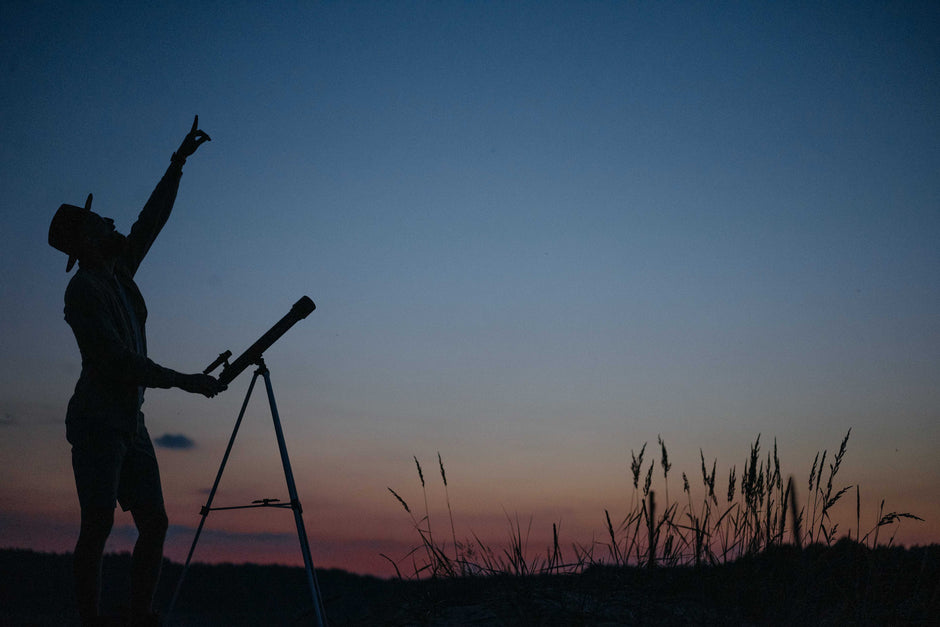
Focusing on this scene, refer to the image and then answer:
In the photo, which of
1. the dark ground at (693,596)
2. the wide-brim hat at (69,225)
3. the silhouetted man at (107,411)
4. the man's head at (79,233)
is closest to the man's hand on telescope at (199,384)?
the silhouetted man at (107,411)

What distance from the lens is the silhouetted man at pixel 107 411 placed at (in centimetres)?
342

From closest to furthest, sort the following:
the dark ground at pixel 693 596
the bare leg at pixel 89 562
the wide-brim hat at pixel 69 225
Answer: the bare leg at pixel 89 562 → the dark ground at pixel 693 596 → the wide-brim hat at pixel 69 225

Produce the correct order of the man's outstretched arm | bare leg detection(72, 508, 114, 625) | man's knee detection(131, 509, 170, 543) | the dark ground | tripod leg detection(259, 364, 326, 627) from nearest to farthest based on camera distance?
tripod leg detection(259, 364, 326, 627) → bare leg detection(72, 508, 114, 625) → the dark ground → man's knee detection(131, 509, 170, 543) → the man's outstretched arm

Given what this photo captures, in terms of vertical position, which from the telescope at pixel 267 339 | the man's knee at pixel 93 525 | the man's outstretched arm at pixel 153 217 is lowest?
the man's knee at pixel 93 525

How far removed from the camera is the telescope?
3826 mm

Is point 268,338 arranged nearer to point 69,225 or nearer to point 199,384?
point 199,384

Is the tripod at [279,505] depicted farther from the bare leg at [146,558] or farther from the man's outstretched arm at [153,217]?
the man's outstretched arm at [153,217]

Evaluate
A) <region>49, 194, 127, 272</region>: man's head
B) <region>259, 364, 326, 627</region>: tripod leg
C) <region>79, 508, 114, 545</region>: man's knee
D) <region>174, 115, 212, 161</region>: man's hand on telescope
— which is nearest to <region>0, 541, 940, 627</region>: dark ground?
<region>79, 508, 114, 545</region>: man's knee

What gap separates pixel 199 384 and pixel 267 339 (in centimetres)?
44

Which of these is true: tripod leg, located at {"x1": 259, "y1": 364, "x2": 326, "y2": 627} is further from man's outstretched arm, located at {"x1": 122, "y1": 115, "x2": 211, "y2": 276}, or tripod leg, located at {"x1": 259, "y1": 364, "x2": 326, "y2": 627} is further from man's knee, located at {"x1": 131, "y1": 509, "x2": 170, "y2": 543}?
man's outstretched arm, located at {"x1": 122, "y1": 115, "x2": 211, "y2": 276}

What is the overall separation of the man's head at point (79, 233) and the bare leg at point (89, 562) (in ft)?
4.82

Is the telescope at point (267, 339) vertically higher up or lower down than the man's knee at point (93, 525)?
higher up

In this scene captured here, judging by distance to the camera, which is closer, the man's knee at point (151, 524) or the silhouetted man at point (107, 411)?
the silhouetted man at point (107, 411)

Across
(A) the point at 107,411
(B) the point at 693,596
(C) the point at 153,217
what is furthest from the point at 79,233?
(B) the point at 693,596
